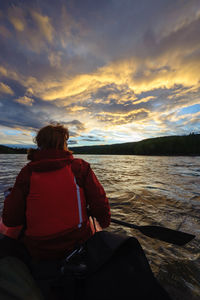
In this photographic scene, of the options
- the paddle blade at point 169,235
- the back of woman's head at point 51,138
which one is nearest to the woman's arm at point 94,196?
the back of woman's head at point 51,138

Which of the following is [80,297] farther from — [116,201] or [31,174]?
[116,201]

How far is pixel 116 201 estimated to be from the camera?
231 inches

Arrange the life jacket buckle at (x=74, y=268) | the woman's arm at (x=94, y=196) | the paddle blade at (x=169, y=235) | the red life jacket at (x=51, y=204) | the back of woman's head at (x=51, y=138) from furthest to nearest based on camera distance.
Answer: the paddle blade at (x=169, y=235), the back of woman's head at (x=51, y=138), the woman's arm at (x=94, y=196), the red life jacket at (x=51, y=204), the life jacket buckle at (x=74, y=268)

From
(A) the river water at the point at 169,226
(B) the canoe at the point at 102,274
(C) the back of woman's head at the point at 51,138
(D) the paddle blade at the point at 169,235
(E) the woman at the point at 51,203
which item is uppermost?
(C) the back of woman's head at the point at 51,138

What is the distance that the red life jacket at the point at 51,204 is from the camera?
175 centimetres

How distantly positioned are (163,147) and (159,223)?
110365 millimetres

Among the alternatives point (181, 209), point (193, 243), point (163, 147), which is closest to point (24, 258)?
point (193, 243)

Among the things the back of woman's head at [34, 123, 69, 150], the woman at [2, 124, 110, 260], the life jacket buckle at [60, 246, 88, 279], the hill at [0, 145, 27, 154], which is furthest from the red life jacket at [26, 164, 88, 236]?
the hill at [0, 145, 27, 154]

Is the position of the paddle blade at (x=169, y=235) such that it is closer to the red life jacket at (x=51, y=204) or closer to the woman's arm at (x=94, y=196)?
the woman's arm at (x=94, y=196)

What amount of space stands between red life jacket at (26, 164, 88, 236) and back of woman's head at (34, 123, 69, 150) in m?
0.56

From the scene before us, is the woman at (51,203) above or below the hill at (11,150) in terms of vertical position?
below

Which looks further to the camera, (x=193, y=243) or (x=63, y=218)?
(x=193, y=243)

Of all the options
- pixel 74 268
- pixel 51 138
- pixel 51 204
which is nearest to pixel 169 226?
pixel 74 268

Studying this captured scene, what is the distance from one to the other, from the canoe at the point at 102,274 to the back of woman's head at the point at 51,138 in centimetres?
151
